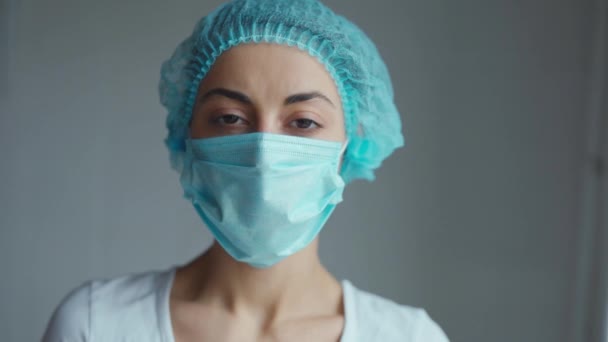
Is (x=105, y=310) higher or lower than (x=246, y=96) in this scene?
lower

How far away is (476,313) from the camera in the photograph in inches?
89.5

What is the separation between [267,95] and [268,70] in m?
0.06

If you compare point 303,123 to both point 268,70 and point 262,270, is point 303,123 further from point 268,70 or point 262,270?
point 262,270

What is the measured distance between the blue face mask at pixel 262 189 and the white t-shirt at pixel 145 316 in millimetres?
250

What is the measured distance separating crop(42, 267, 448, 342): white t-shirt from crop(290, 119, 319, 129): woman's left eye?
46 centimetres

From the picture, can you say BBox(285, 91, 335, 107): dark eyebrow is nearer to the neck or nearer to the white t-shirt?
the neck

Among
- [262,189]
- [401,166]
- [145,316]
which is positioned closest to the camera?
[262,189]

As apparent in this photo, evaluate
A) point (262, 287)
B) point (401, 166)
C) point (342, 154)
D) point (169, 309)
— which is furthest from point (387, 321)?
point (401, 166)

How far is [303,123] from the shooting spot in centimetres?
138

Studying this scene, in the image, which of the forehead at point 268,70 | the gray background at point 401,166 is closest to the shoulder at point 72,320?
the forehead at point 268,70

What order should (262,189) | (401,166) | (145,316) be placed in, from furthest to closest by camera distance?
(401,166) < (145,316) < (262,189)

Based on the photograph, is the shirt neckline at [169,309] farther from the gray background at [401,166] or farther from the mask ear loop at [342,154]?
the gray background at [401,166]

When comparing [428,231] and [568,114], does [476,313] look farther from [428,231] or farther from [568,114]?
[568,114]

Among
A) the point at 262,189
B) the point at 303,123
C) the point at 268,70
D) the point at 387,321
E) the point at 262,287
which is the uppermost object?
the point at 268,70
